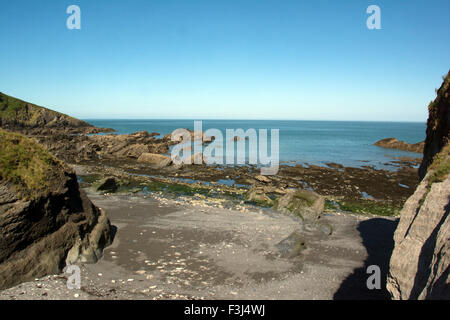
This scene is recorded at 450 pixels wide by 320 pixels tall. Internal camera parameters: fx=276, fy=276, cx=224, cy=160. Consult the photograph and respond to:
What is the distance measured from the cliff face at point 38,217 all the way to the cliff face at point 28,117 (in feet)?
309

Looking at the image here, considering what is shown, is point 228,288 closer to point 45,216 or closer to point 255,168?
point 45,216

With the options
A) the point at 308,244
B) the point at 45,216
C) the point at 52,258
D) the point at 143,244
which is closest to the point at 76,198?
the point at 45,216

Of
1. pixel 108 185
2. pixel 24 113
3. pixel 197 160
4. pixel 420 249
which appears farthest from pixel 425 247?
pixel 24 113

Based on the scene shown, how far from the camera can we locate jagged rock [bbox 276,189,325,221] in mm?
19562

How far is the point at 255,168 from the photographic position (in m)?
40.8

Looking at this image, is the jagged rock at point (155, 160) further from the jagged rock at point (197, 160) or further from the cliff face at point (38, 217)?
the cliff face at point (38, 217)

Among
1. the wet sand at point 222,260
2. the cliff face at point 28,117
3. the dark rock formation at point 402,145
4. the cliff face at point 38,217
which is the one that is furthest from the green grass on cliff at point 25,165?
the cliff face at point 28,117

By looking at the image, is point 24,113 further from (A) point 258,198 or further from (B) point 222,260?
(B) point 222,260

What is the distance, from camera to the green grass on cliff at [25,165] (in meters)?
10.4

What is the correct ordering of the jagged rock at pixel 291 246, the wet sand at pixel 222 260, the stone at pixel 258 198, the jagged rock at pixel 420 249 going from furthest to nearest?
the stone at pixel 258 198
the jagged rock at pixel 291 246
the wet sand at pixel 222 260
the jagged rock at pixel 420 249

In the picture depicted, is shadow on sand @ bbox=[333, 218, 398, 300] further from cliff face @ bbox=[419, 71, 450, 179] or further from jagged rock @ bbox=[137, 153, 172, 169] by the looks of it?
jagged rock @ bbox=[137, 153, 172, 169]

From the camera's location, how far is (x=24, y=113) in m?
99.9
